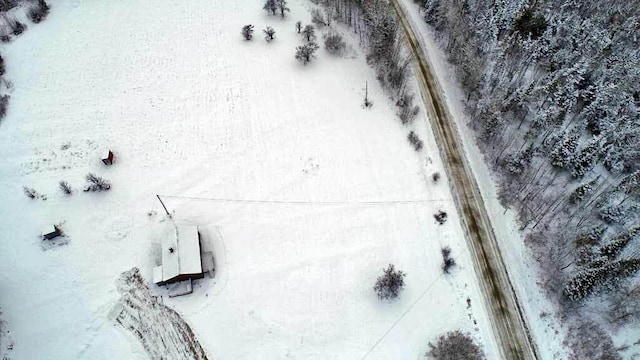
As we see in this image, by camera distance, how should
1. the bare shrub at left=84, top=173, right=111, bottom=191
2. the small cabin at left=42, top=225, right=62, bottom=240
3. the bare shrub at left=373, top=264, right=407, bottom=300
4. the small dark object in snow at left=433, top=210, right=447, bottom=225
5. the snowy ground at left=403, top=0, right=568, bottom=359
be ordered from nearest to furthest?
the snowy ground at left=403, top=0, right=568, bottom=359
the bare shrub at left=373, top=264, right=407, bottom=300
the small cabin at left=42, top=225, right=62, bottom=240
the small dark object in snow at left=433, top=210, right=447, bottom=225
the bare shrub at left=84, top=173, right=111, bottom=191

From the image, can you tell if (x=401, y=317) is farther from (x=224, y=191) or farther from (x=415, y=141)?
(x=224, y=191)

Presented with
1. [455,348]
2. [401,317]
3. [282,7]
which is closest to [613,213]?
[455,348]

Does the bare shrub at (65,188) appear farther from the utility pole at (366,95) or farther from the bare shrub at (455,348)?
the bare shrub at (455,348)

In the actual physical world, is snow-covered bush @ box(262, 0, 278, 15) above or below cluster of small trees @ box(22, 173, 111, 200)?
above

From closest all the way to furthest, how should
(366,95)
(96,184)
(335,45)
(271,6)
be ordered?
(96,184), (366,95), (335,45), (271,6)

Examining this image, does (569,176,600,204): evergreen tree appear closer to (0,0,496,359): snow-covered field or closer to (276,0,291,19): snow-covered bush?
(0,0,496,359): snow-covered field

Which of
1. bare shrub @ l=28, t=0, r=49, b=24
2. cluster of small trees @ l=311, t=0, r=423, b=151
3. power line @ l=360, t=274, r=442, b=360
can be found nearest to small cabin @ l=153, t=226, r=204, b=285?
power line @ l=360, t=274, r=442, b=360
